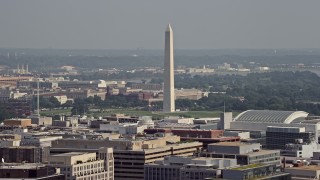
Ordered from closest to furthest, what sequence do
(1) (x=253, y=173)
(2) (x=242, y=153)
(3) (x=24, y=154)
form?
(1) (x=253, y=173) → (2) (x=242, y=153) → (3) (x=24, y=154)

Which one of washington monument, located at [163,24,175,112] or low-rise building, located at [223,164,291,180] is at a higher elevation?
washington monument, located at [163,24,175,112]

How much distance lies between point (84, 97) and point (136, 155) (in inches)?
3846

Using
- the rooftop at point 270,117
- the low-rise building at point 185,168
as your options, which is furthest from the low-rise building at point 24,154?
the rooftop at point 270,117

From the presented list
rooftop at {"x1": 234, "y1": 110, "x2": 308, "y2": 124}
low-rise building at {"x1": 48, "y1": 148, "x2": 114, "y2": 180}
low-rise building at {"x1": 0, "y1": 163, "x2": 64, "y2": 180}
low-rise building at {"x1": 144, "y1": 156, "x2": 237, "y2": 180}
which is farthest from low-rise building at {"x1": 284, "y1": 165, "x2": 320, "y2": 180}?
rooftop at {"x1": 234, "y1": 110, "x2": 308, "y2": 124}

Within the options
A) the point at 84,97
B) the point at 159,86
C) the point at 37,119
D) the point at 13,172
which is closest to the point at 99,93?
the point at 84,97

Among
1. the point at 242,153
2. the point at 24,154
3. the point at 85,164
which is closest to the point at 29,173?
the point at 85,164

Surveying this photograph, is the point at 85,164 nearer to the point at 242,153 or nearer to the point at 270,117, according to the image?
the point at 242,153

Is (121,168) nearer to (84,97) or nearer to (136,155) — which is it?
(136,155)

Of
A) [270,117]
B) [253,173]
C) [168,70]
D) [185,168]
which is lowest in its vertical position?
[185,168]

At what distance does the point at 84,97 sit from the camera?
561 feet

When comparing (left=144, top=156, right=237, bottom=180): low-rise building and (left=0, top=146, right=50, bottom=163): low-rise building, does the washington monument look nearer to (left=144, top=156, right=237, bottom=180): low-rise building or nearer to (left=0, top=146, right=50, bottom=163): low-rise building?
(left=0, top=146, right=50, bottom=163): low-rise building

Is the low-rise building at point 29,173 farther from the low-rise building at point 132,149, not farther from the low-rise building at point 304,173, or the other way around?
the low-rise building at point 132,149

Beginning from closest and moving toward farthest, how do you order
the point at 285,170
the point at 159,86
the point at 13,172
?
1. the point at 13,172
2. the point at 285,170
3. the point at 159,86

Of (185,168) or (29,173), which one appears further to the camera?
(185,168)
